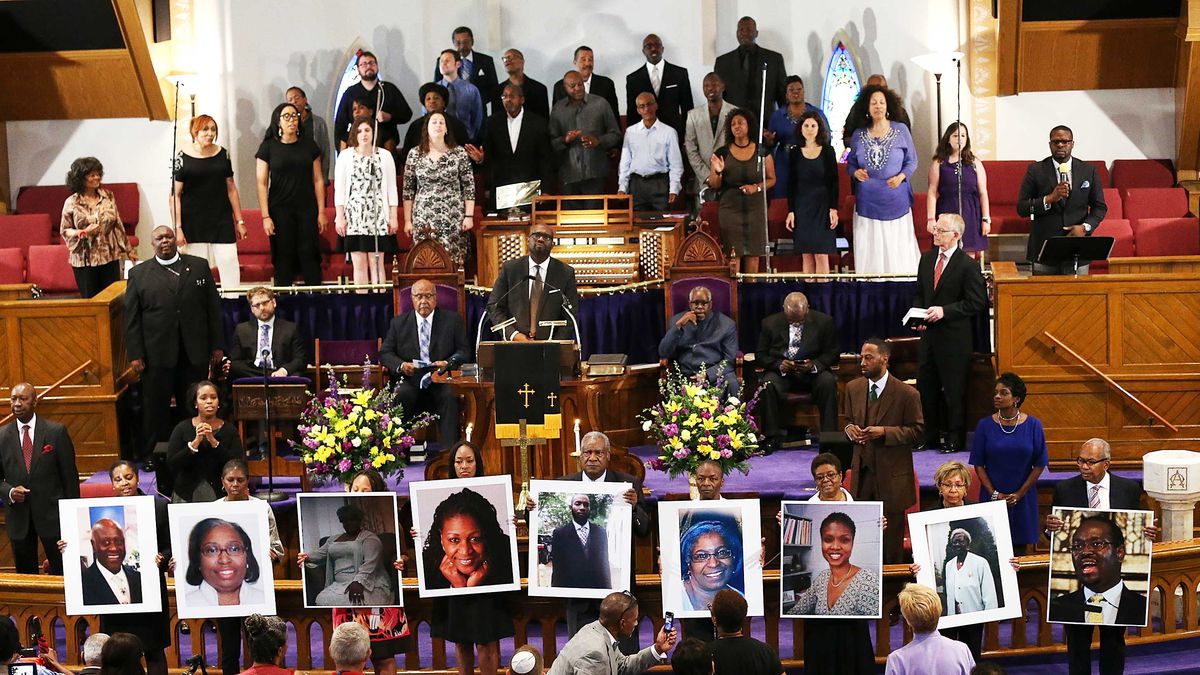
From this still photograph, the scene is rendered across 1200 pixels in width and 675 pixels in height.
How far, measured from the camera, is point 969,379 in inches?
510

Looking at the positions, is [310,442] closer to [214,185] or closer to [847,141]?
[214,185]

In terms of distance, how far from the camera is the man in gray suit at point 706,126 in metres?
16.1

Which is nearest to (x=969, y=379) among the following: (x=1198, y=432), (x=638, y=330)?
(x=1198, y=432)

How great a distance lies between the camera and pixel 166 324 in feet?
41.4

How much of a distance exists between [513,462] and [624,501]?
2.74 metres

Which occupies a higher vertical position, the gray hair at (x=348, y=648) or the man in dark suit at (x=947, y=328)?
the man in dark suit at (x=947, y=328)

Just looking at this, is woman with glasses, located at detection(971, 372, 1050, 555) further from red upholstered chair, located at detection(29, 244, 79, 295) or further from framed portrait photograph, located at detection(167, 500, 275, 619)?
red upholstered chair, located at detection(29, 244, 79, 295)

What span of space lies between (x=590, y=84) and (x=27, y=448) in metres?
7.48

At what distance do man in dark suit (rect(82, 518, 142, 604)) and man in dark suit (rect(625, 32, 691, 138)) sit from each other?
28.5ft

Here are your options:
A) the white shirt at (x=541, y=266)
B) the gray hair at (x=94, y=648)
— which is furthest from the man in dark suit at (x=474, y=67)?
the gray hair at (x=94, y=648)

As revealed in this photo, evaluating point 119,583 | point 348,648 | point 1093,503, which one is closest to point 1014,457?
point 1093,503

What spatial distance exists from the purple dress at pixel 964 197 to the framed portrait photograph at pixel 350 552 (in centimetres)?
708

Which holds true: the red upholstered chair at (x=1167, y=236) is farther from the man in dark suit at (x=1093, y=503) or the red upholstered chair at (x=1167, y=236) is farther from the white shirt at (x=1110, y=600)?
the white shirt at (x=1110, y=600)

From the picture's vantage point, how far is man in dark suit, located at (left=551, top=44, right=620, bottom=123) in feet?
54.3
